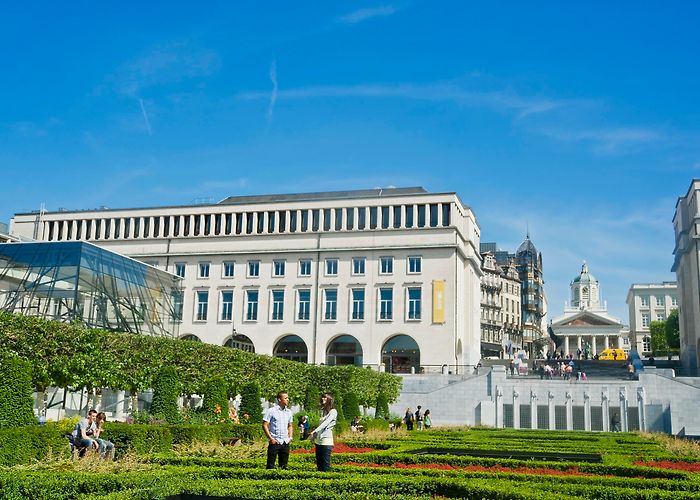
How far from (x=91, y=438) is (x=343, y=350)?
4956cm

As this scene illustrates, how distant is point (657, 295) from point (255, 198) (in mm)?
101785

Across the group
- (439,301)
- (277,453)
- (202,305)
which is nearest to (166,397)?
(277,453)

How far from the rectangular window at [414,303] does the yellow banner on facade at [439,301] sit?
1.53 meters

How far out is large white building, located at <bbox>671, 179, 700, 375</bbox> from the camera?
63656mm

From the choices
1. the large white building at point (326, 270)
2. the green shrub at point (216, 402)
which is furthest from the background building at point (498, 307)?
the green shrub at point (216, 402)

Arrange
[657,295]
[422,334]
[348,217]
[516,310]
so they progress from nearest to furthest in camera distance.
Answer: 1. [422,334]
2. [348,217]
3. [516,310]
4. [657,295]

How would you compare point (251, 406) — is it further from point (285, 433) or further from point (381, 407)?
point (381, 407)

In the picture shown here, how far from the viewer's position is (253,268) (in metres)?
70.8

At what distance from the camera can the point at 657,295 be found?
5822 inches

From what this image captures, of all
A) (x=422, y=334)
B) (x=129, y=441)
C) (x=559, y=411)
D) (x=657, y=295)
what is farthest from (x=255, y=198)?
(x=657, y=295)

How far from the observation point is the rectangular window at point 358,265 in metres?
67.9

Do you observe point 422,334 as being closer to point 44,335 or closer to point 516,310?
point 44,335

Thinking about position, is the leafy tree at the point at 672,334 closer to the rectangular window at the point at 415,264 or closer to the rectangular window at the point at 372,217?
the rectangular window at the point at 415,264

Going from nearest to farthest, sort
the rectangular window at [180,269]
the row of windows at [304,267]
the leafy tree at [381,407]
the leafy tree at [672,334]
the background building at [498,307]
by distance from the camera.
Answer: the leafy tree at [381,407] < the row of windows at [304,267] < the rectangular window at [180,269] < the background building at [498,307] < the leafy tree at [672,334]
